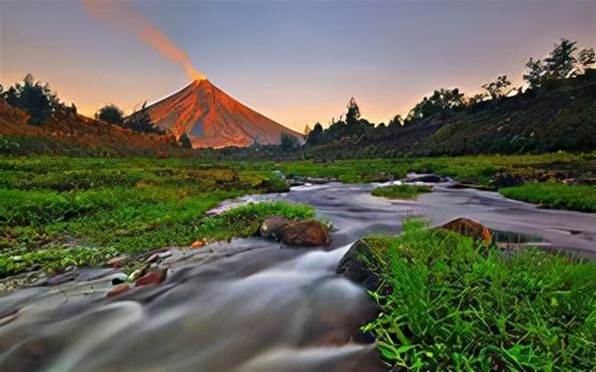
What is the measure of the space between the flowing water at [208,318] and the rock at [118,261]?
29 centimetres

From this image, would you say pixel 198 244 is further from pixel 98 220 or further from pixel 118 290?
pixel 98 220

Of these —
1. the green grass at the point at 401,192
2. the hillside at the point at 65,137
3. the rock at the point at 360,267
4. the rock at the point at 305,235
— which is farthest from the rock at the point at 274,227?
the hillside at the point at 65,137

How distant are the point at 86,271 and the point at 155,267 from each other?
121 centimetres

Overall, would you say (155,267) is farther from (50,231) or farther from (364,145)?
(364,145)

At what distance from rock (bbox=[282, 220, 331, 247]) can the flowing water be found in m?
0.35

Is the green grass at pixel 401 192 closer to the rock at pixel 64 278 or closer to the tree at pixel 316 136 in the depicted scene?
the rock at pixel 64 278

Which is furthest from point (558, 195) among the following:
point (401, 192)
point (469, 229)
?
point (469, 229)

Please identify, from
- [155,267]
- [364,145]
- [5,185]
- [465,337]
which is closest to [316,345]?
[465,337]

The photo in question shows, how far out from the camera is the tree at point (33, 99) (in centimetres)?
5028

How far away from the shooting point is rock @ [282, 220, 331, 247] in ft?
23.2

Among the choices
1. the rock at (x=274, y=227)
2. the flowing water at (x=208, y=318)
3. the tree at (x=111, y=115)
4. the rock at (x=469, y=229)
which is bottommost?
the flowing water at (x=208, y=318)

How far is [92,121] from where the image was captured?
57.9m

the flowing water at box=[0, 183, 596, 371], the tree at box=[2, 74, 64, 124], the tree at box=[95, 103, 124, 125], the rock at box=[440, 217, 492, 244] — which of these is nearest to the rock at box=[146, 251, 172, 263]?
the flowing water at box=[0, 183, 596, 371]

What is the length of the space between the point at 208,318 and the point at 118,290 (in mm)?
1564
